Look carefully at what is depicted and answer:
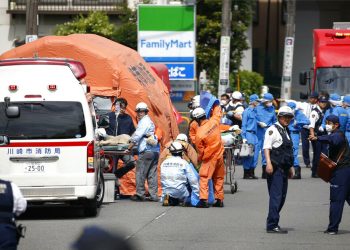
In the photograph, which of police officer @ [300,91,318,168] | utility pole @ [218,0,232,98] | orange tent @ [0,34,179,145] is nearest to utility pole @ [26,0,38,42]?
orange tent @ [0,34,179,145]

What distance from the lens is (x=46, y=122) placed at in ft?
51.0

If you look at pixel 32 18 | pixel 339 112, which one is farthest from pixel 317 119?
pixel 32 18

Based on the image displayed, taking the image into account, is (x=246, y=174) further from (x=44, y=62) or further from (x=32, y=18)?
(x=44, y=62)

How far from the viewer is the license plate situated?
50.4 feet

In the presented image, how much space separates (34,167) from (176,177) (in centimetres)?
276

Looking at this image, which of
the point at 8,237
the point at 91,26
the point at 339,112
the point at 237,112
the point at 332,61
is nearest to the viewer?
the point at 8,237

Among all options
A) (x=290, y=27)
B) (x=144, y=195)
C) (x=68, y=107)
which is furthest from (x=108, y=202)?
(x=290, y=27)

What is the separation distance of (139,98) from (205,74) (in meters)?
23.9

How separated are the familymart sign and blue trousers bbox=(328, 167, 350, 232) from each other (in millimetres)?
14906

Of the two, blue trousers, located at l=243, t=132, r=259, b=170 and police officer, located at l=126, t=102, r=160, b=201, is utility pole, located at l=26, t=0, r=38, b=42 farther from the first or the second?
police officer, located at l=126, t=102, r=160, b=201

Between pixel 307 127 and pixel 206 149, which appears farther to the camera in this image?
pixel 307 127

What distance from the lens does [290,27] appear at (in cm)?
3659

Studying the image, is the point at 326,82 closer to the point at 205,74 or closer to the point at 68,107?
the point at 68,107

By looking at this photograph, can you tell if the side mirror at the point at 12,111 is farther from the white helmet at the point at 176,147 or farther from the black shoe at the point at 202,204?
the black shoe at the point at 202,204
